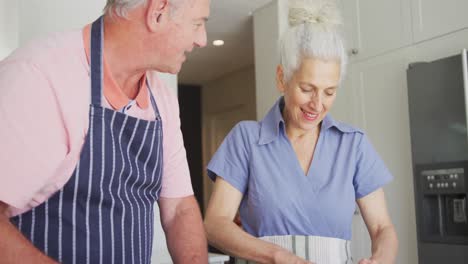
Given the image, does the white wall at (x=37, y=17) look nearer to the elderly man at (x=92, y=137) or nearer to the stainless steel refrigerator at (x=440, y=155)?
the elderly man at (x=92, y=137)

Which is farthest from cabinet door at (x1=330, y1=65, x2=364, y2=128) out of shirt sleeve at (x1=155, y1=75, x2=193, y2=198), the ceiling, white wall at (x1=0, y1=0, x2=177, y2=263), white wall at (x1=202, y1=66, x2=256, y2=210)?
white wall at (x1=202, y1=66, x2=256, y2=210)

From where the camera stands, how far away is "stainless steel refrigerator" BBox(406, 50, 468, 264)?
2434 mm

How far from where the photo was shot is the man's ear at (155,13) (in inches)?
40.0

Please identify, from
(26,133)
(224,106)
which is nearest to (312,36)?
(26,133)

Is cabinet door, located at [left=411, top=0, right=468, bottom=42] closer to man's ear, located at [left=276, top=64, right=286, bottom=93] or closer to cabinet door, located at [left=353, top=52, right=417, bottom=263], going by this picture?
cabinet door, located at [left=353, top=52, right=417, bottom=263]

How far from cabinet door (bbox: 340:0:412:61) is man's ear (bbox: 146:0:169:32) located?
216 cm

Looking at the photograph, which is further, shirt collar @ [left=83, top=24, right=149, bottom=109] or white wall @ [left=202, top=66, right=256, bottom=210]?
white wall @ [left=202, top=66, right=256, bottom=210]

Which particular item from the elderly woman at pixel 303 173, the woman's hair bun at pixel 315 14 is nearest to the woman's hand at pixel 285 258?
the elderly woman at pixel 303 173

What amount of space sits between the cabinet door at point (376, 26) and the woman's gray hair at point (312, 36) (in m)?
1.77

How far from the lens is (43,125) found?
88 cm

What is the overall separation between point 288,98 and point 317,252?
1.18 ft

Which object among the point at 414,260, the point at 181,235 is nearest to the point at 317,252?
the point at 181,235

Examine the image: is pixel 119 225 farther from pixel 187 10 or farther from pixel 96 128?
pixel 187 10

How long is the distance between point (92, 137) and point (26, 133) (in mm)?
142
